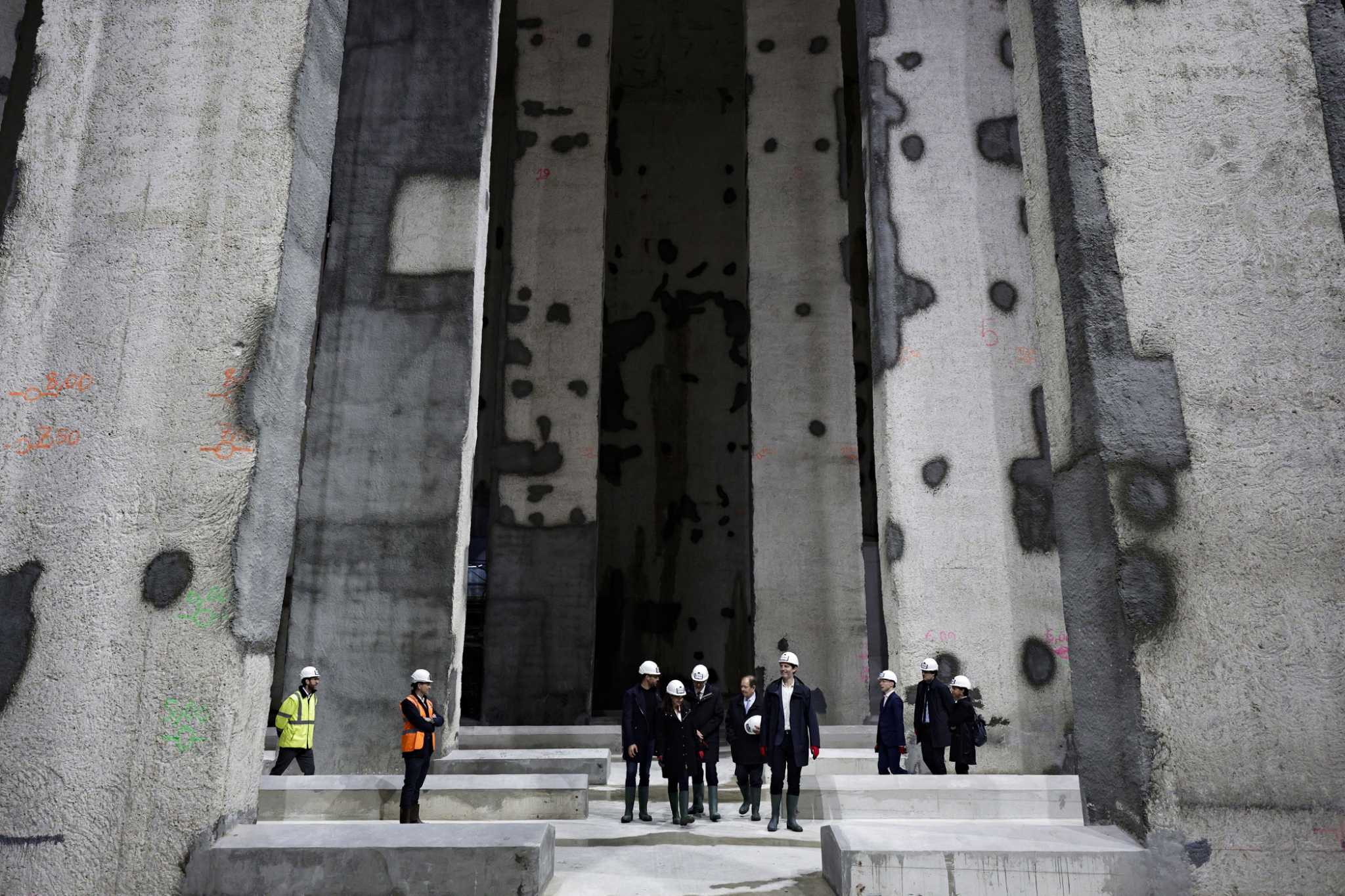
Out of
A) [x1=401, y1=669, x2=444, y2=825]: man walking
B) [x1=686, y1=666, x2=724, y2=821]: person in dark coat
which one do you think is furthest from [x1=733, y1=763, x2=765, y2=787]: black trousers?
[x1=401, y1=669, x2=444, y2=825]: man walking

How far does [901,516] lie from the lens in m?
8.21

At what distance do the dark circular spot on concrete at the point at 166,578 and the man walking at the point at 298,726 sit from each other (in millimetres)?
3669

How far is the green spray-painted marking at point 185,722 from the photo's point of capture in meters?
3.87

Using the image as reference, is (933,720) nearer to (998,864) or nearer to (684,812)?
(684,812)

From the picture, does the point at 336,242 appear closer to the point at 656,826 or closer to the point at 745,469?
the point at 656,826

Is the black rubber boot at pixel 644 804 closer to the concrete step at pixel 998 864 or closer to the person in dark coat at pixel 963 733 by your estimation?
the person in dark coat at pixel 963 733

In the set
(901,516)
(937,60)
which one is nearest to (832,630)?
(901,516)

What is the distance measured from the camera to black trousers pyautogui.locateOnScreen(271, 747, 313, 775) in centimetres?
745

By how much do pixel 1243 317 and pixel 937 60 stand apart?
19.7 ft

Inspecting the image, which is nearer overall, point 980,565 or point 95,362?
point 95,362

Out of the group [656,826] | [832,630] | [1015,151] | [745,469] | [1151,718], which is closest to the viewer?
→ [1151,718]

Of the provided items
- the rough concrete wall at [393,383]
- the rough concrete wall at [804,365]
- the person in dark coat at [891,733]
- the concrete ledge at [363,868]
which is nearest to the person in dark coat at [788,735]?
the person in dark coat at [891,733]

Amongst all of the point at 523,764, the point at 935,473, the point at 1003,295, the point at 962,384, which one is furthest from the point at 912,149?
the point at 523,764

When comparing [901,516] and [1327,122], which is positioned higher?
[1327,122]
